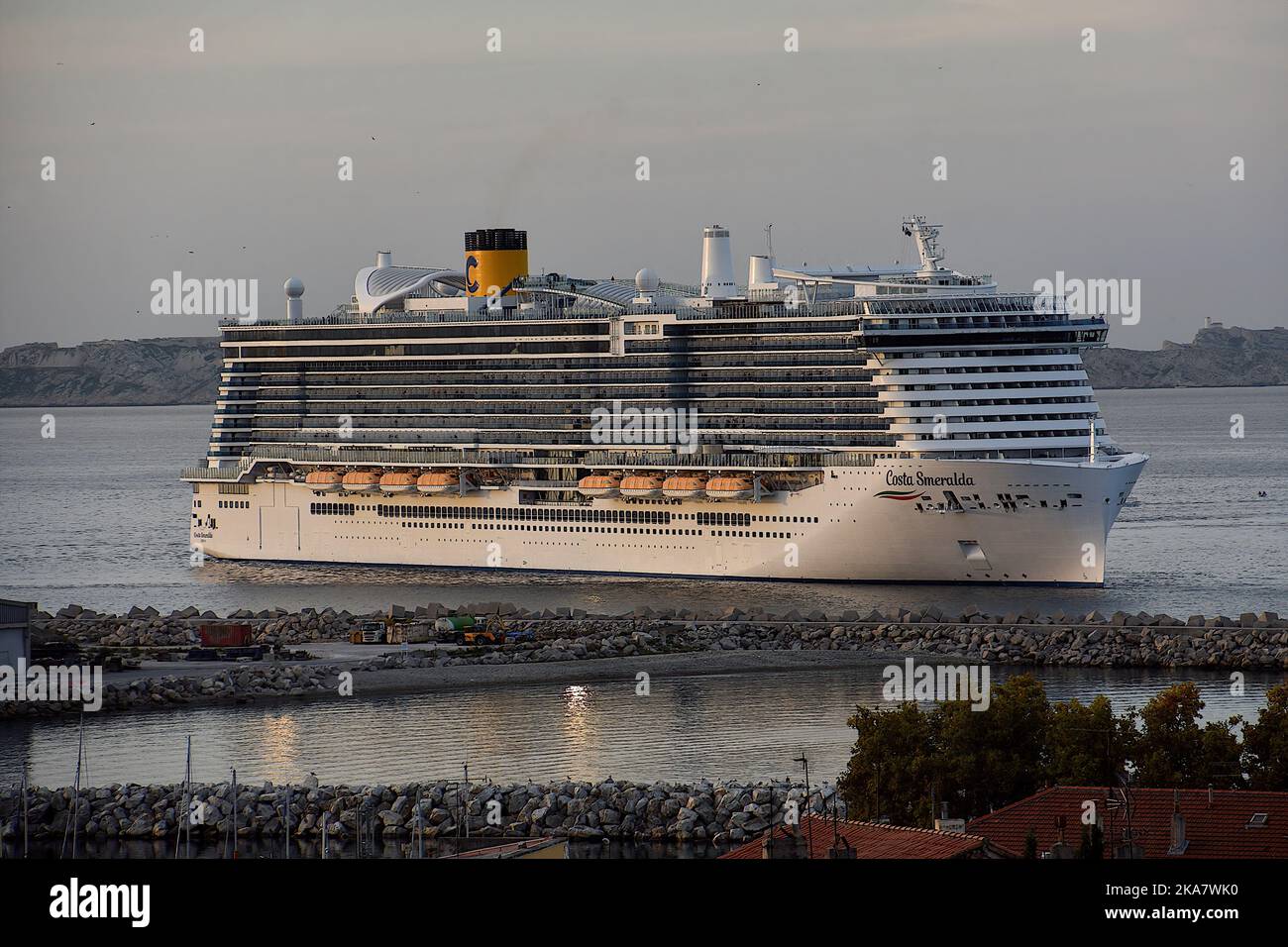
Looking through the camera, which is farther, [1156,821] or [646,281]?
[646,281]

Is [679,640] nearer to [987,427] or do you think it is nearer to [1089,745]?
[987,427]

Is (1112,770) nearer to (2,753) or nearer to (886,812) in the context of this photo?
(886,812)

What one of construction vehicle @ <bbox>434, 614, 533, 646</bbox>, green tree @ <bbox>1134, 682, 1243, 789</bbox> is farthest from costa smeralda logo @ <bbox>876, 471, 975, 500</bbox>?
green tree @ <bbox>1134, 682, 1243, 789</bbox>

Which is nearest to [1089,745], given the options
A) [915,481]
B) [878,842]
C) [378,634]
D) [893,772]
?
[893,772]

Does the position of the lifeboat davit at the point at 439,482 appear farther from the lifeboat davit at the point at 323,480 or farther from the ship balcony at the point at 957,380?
the ship balcony at the point at 957,380

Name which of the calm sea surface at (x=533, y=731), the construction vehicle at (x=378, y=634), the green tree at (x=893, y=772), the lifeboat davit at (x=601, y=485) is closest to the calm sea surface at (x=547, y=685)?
the calm sea surface at (x=533, y=731)

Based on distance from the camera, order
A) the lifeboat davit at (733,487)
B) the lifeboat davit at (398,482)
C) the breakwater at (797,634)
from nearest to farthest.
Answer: the breakwater at (797,634) → the lifeboat davit at (733,487) → the lifeboat davit at (398,482)
